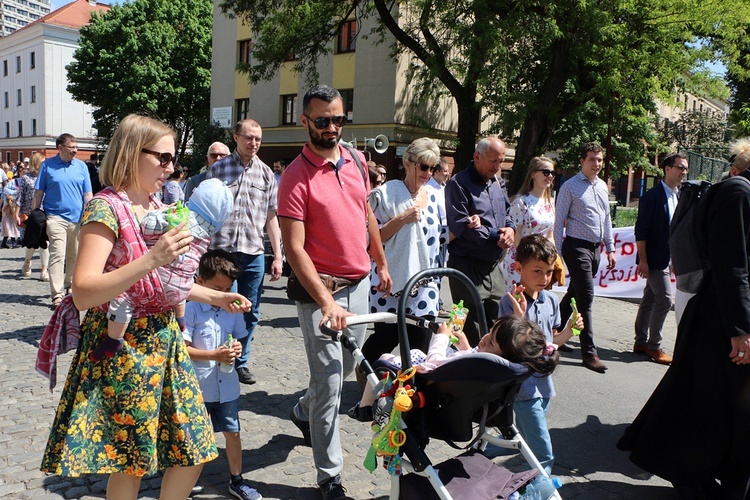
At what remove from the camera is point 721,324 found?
3.69 meters

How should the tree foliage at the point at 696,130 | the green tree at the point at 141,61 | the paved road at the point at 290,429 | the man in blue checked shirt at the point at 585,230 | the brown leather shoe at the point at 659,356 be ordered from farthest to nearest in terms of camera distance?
the green tree at the point at 141,61, the tree foliage at the point at 696,130, the brown leather shoe at the point at 659,356, the man in blue checked shirt at the point at 585,230, the paved road at the point at 290,429

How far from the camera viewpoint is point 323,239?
3.62 meters

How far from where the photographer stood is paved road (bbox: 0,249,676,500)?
A: 3.76 metres

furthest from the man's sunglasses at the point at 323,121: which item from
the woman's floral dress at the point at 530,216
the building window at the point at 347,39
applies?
the building window at the point at 347,39

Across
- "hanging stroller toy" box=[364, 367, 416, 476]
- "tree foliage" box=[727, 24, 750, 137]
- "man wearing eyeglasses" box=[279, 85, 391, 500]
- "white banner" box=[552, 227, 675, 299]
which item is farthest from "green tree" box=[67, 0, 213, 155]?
"hanging stroller toy" box=[364, 367, 416, 476]

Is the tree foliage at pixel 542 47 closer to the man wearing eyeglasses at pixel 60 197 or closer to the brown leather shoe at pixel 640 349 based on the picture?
the brown leather shoe at pixel 640 349

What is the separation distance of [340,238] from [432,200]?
62.9 inches

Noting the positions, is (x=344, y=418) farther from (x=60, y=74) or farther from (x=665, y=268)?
(x=60, y=74)

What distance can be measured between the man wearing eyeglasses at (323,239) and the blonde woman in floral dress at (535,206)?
2.51m

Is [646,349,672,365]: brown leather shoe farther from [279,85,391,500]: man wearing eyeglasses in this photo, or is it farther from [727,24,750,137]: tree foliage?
[727,24,750,137]: tree foliage

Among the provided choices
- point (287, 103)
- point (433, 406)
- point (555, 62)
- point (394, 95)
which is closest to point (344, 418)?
point (433, 406)

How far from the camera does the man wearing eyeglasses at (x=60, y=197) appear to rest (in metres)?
8.29

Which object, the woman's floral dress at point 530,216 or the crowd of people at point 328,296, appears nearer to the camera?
the crowd of people at point 328,296

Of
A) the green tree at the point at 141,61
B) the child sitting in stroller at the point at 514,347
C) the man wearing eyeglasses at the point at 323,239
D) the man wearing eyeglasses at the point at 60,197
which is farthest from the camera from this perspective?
the green tree at the point at 141,61
